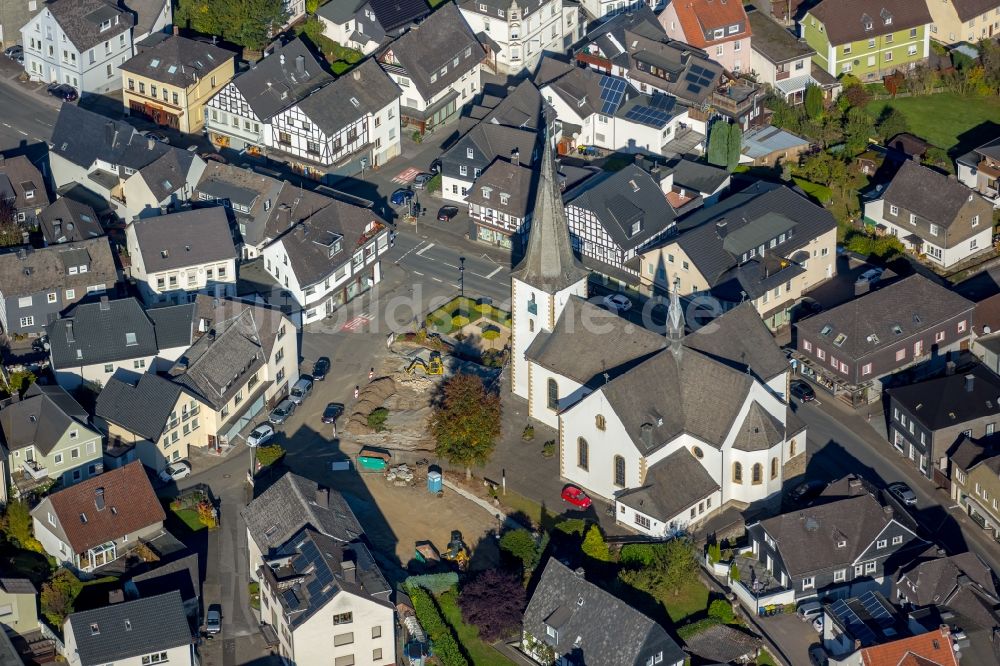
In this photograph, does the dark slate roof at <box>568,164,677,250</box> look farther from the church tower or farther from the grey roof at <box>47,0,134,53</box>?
the grey roof at <box>47,0,134,53</box>

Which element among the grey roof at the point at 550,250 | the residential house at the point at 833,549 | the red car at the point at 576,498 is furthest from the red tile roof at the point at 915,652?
the grey roof at the point at 550,250

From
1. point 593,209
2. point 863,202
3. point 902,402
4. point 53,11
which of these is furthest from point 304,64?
point 902,402

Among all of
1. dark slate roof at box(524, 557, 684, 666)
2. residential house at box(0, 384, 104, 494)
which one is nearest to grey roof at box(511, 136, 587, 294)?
dark slate roof at box(524, 557, 684, 666)

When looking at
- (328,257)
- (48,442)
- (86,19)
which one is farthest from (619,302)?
(86,19)

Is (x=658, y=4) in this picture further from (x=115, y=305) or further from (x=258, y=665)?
(x=258, y=665)

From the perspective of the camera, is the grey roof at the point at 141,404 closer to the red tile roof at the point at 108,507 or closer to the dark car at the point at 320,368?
the red tile roof at the point at 108,507

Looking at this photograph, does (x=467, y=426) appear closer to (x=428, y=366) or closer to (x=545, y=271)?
(x=545, y=271)
